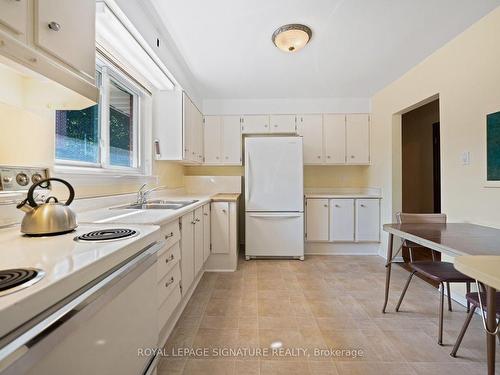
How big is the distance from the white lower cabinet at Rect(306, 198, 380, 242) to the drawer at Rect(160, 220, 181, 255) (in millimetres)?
2249

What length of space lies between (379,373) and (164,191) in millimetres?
2584

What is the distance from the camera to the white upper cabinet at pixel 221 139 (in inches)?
150

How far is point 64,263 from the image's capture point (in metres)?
0.70

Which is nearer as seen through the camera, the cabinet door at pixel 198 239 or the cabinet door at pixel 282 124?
the cabinet door at pixel 198 239

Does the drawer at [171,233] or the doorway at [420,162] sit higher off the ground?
the doorway at [420,162]

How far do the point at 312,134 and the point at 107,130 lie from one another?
2.79 metres

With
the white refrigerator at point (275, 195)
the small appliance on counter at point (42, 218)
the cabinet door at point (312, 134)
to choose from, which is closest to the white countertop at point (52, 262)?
the small appliance on counter at point (42, 218)

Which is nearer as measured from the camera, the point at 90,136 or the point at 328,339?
the point at 328,339

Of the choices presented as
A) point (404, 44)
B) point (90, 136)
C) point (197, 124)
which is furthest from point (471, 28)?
point (90, 136)

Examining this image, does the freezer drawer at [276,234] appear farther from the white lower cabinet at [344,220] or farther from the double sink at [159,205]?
the double sink at [159,205]

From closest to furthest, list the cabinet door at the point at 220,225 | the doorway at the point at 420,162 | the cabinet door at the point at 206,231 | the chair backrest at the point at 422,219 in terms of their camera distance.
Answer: the chair backrest at the point at 422,219 < the cabinet door at the point at 206,231 < the cabinet door at the point at 220,225 < the doorway at the point at 420,162

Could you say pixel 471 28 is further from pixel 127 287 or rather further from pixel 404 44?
pixel 127 287

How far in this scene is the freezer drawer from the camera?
131 inches

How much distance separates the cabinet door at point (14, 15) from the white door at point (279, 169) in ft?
8.48
